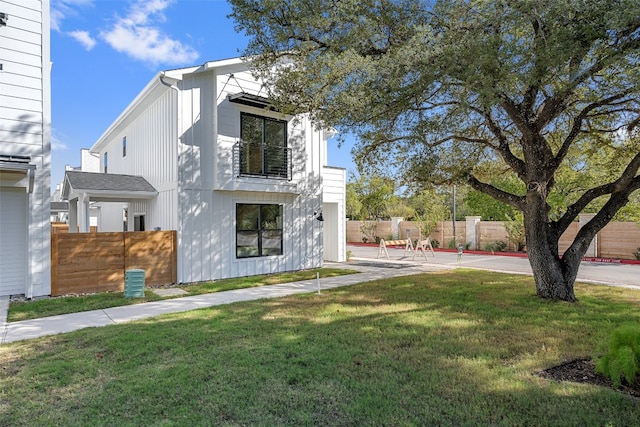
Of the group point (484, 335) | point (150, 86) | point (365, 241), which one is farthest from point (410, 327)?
point (365, 241)

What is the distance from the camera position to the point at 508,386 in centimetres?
397

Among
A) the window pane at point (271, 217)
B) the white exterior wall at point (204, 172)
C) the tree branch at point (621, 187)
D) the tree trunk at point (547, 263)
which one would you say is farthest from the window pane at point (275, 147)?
the tree branch at point (621, 187)

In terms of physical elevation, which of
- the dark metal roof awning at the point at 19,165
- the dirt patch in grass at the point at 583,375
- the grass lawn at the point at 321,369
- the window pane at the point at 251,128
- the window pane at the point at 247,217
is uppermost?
the window pane at the point at 251,128

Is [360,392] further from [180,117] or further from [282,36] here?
[180,117]

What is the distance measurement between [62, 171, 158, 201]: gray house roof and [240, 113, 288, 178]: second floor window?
3123 mm

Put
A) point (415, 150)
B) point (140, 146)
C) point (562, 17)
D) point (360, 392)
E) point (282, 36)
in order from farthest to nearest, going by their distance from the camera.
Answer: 1. point (140, 146)
2. point (415, 150)
3. point (282, 36)
4. point (562, 17)
5. point (360, 392)

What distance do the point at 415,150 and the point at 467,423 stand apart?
683 centimetres

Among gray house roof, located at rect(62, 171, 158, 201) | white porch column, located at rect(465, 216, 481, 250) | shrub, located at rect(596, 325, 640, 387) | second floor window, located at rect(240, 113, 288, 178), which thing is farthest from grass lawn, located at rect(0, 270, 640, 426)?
white porch column, located at rect(465, 216, 481, 250)

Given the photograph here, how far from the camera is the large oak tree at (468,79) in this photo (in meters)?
5.75

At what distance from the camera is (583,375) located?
4320mm

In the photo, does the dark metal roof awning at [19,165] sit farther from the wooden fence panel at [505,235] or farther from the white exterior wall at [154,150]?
the wooden fence panel at [505,235]

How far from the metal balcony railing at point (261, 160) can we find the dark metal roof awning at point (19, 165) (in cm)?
495

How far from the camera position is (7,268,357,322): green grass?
755 centimetres

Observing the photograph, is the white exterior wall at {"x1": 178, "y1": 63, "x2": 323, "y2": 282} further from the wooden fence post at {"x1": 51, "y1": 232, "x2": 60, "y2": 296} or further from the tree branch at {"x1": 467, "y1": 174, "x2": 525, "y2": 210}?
the tree branch at {"x1": 467, "y1": 174, "x2": 525, "y2": 210}
